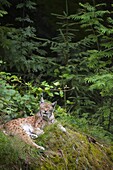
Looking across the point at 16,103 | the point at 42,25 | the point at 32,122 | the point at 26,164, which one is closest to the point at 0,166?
the point at 26,164

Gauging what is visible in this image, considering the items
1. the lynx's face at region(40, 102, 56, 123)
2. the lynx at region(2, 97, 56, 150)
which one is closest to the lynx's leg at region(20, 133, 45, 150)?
the lynx at region(2, 97, 56, 150)

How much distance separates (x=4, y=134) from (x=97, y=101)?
549cm

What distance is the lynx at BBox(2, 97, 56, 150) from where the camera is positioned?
5631 mm

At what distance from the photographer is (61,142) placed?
603 centimetres

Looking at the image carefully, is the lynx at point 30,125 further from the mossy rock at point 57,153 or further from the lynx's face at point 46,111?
the mossy rock at point 57,153

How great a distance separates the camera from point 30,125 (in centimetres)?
603

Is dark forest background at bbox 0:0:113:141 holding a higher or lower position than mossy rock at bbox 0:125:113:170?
higher

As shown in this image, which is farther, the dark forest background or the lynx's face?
the dark forest background

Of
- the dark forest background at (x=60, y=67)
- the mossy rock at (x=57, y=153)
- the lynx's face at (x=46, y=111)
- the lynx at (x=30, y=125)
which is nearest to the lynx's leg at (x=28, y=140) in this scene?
the lynx at (x=30, y=125)

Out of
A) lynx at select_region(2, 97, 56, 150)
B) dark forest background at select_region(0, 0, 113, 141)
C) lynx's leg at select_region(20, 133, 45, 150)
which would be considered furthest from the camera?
dark forest background at select_region(0, 0, 113, 141)

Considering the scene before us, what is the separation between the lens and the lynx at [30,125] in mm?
5631

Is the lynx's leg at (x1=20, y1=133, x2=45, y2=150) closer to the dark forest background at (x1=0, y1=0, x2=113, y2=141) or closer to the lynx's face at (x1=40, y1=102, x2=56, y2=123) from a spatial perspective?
the lynx's face at (x1=40, y1=102, x2=56, y2=123)

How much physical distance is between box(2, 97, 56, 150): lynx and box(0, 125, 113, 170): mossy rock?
119mm

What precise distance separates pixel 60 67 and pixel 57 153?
404 centimetres
